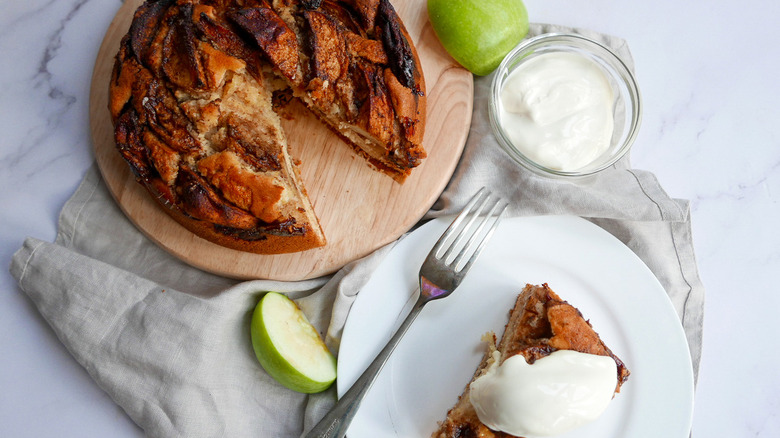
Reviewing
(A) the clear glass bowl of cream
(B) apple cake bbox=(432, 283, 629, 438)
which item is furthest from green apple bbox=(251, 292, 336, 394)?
(A) the clear glass bowl of cream

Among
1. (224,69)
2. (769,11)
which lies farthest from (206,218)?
(769,11)

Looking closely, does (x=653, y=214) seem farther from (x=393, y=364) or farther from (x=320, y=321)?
(x=320, y=321)

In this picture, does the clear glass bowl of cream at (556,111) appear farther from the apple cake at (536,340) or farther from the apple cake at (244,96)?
the apple cake at (536,340)

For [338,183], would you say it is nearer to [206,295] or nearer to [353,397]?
[206,295]

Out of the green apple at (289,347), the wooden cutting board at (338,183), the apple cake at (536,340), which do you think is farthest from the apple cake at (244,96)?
the apple cake at (536,340)

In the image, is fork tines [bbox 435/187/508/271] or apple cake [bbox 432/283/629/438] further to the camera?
fork tines [bbox 435/187/508/271]

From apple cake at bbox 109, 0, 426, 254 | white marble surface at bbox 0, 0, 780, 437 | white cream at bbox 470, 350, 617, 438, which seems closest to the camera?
white cream at bbox 470, 350, 617, 438

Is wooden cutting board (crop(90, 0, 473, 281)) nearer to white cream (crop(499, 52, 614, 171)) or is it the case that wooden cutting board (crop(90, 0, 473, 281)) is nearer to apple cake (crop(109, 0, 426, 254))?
apple cake (crop(109, 0, 426, 254))
